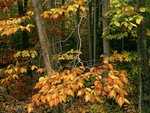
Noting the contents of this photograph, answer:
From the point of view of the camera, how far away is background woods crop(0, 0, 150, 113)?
3535mm

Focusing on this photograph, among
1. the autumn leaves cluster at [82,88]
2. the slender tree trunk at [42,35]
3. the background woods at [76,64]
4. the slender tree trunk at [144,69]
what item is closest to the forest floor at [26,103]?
the background woods at [76,64]

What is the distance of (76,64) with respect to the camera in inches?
167

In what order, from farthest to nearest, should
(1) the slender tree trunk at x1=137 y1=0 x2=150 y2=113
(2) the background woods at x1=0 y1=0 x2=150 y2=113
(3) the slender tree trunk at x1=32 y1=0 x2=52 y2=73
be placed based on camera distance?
1. (1) the slender tree trunk at x1=137 y1=0 x2=150 y2=113
2. (3) the slender tree trunk at x1=32 y1=0 x2=52 y2=73
3. (2) the background woods at x1=0 y1=0 x2=150 y2=113

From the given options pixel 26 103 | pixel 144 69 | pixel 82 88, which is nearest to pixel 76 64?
pixel 82 88

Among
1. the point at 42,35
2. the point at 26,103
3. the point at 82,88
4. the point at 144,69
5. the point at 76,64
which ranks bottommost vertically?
the point at 26,103

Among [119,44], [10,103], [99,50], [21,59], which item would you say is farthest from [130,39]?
[10,103]

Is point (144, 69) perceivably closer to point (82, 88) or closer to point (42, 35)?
point (42, 35)

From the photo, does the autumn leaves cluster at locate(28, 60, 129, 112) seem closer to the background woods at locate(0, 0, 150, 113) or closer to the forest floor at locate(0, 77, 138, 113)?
the background woods at locate(0, 0, 150, 113)

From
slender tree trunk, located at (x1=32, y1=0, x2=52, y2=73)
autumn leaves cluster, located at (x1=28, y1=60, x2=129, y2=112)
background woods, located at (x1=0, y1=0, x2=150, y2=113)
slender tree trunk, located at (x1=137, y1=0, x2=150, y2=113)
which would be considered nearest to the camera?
autumn leaves cluster, located at (x1=28, y1=60, x2=129, y2=112)

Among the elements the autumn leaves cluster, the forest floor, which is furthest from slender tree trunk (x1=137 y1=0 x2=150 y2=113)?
the autumn leaves cluster

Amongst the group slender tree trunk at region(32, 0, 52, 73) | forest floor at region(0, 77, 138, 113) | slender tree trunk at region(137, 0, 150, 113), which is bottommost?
forest floor at region(0, 77, 138, 113)

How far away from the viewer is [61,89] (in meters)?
3.47

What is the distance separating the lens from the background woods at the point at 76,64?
3.54 metres

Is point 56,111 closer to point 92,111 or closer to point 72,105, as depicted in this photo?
point 92,111
